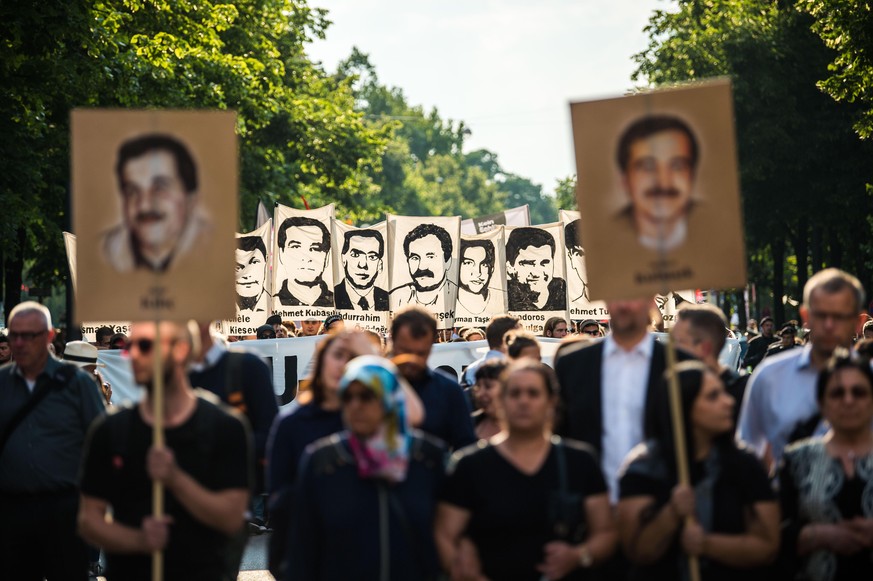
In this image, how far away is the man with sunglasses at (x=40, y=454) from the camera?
8.77 m

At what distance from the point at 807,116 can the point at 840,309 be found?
3361cm

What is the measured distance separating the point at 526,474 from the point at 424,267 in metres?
14.7

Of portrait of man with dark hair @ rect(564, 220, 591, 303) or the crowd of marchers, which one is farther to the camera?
portrait of man with dark hair @ rect(564, 220, 591, 303)

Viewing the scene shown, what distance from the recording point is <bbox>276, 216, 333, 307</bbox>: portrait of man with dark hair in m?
20.4

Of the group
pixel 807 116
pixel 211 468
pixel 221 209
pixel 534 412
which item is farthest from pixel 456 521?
pixel 807 116

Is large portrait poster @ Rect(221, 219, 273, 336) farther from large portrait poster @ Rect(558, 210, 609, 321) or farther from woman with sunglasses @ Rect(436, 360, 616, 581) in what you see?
woman with sunglasses @ Rect(436, 360, 616, 581)

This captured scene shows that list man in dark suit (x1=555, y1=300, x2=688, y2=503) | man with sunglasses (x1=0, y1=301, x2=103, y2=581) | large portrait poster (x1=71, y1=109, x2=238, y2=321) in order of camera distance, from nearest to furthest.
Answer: large portrait poster (x1=71, y1=109, x2=238, y2=321)
man in dark suit (x1=555, y1=300, x2=688, y2=503)
man with sunglasses (x1=0, y1=301, x2=103, y2=581)

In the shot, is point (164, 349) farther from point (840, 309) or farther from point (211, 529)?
point (840, 309)

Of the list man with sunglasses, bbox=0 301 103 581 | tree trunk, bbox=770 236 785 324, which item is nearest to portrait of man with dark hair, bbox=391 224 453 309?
man with sunglasses, bbox=0 301 103 581

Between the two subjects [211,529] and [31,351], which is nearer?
[211,529]

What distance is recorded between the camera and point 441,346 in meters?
16.4

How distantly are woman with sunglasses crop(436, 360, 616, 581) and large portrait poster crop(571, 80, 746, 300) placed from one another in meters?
0.77

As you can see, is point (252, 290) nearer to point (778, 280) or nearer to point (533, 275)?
point (533, 275)

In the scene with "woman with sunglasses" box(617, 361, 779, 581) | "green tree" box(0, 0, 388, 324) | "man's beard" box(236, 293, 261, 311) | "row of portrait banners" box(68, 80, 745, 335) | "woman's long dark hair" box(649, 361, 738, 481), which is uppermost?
"green tree" box(0, 0, 388, 324)
